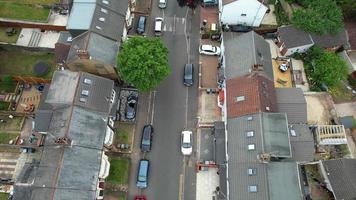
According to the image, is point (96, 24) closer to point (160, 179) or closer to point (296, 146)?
point (160, 179)

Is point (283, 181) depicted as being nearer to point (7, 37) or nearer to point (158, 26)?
point (158, 26)

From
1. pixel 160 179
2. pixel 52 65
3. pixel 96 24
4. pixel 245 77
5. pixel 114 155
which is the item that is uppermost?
pixel 96 24

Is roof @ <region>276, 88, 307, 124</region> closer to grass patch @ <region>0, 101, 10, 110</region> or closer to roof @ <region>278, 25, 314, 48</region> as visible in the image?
roof @ <region>278, 25, 314, 48</region>

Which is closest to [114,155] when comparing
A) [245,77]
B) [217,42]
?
[245,77]

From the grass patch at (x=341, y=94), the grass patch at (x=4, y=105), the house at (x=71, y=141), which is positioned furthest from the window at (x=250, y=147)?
the grass patch at (x=4, y=105)

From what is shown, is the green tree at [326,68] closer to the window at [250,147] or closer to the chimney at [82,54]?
the window at [250,147]

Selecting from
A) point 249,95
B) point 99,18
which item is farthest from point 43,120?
point 249,95
